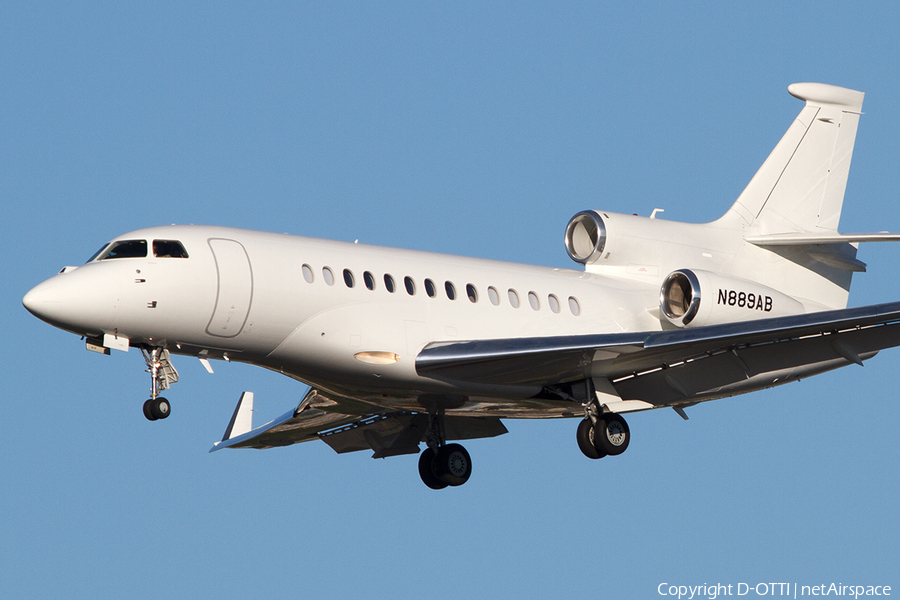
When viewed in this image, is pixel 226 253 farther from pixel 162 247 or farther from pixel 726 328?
pixel 726 328

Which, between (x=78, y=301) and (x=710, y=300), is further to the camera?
(x=710, y=300)

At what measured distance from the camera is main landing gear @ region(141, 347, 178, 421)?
17328 millimetres

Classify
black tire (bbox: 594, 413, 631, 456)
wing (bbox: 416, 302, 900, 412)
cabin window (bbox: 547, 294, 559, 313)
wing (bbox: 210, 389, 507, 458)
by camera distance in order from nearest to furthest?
wing (bbox: 416, 302, 900, 412) → black tire (bbox: 594, 413, 631, 456) → cabin window (bbox: 547, 294, 559, 313) → wing (bbox: 210, 389, 507, 458)

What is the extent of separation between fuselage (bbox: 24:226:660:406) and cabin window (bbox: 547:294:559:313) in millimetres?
188

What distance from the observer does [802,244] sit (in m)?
23.4

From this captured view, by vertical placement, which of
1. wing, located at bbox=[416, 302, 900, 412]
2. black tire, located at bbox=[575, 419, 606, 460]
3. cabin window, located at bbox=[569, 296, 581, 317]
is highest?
cabin window, located at bbox=[569, 296, 581, 317]

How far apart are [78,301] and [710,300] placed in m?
9.94

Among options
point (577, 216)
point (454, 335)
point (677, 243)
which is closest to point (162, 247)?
point (454, 335)

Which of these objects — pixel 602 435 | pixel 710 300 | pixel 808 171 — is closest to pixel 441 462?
pixel 602 435

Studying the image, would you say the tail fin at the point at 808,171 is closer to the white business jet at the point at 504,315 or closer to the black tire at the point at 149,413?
the white business jet at the point at 504,315

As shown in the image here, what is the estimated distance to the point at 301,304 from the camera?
18.4 metres

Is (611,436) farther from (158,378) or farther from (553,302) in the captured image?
(158,378)

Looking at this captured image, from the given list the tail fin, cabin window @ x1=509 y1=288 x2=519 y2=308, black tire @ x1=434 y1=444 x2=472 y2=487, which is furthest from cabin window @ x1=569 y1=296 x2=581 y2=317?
the tail fin

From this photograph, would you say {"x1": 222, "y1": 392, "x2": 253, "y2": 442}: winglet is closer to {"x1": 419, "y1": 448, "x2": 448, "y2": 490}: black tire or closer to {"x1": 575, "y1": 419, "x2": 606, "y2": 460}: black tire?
{"x1": 419, "y1": 448, "x2": 448, "y2": 490}: black tire
